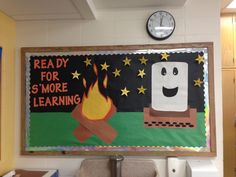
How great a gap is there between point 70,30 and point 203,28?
44.5 inches

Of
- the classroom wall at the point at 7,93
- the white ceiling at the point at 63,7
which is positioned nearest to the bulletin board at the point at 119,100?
the classroom wall at the point at 7,93

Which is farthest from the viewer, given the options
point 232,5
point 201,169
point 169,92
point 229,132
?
point 229,132

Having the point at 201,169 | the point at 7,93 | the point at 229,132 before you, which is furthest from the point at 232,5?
the point at 7,93

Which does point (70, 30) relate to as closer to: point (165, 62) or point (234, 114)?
point (165, 62)

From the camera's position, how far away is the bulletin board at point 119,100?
1926mm

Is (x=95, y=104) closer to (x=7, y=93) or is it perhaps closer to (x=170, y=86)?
(x=170, y=86)

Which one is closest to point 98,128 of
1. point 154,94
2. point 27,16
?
point 154,94

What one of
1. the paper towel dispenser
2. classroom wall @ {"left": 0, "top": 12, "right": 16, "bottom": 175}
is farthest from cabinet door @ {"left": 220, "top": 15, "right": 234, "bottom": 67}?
classroom wall @ {"left": 0, "top": 12, "right": 16, "bottom": 175}

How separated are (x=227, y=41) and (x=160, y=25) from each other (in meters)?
1.62

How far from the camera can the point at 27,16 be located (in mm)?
1981

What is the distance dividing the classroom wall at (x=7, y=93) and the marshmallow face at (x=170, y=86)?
→ 47.9 inches

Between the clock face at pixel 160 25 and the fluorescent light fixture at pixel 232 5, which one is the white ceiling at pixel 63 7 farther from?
the fluorescent light fixture at pixel 232 5

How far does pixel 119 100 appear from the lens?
198 cm

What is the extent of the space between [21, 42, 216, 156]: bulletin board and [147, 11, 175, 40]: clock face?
9cm
